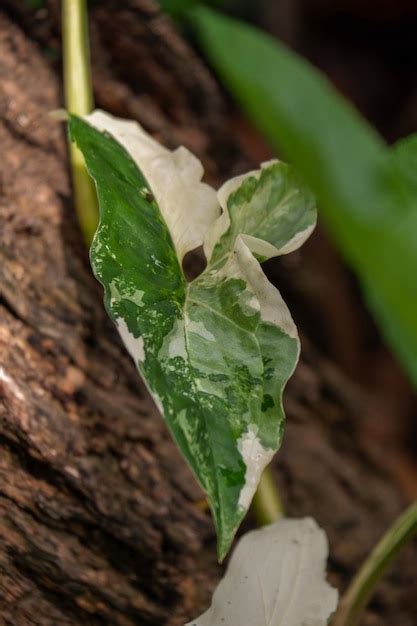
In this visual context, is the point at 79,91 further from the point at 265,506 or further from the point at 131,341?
the point at 265,506

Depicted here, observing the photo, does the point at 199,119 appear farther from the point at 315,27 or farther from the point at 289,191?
the point at 315,27

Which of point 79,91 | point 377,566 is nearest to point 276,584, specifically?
point 377,566

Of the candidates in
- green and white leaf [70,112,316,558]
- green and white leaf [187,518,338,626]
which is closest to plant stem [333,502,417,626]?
green and white leaf [187,518,338,626]

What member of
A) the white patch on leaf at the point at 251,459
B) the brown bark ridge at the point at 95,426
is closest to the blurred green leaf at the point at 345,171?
the white patch on leaf at the point at 251,459

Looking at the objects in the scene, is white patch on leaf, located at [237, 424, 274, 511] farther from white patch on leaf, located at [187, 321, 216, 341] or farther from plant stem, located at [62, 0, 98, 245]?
plant stem, located at [62, 0, 98, 245]

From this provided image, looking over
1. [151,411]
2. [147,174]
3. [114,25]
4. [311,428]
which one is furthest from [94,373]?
[114,25]

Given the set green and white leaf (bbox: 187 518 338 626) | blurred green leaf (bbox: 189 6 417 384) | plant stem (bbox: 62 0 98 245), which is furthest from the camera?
plant stem (bbox: 62 0 98 245)

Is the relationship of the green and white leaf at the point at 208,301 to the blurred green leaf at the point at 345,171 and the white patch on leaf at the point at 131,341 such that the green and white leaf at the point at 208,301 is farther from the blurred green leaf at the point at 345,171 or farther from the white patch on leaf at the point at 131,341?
the blurred green leaf at the point at 345,171
